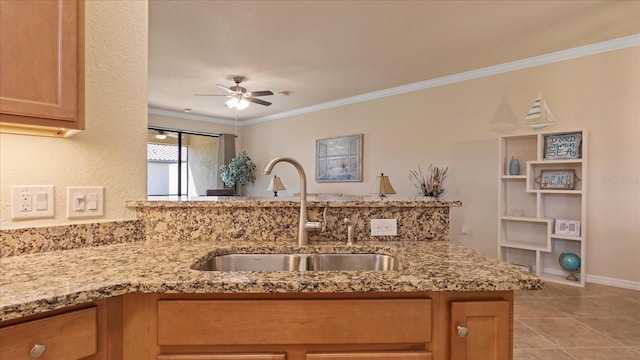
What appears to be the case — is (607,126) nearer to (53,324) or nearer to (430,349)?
(430,349)

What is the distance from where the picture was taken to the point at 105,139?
137 cm

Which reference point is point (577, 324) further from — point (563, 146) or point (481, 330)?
point (481, 330)

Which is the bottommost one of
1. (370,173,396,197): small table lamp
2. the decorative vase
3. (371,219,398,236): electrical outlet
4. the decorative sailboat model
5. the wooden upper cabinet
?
(371,219,398,236): electrical outlet

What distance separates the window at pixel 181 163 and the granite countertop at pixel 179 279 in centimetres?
637

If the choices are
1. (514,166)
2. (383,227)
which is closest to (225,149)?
(514,166)

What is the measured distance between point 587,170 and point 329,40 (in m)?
3.07

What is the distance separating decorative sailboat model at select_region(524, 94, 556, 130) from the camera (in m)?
3.60

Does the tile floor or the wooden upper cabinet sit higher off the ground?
the wooden upper cabinet

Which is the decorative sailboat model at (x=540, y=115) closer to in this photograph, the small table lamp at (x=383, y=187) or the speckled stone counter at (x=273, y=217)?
the small table lamp at (x=383, y=187)

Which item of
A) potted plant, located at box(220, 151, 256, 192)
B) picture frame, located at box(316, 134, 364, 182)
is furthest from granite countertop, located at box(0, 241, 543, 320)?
potted plant, located at box(220, 151, 256, 192)

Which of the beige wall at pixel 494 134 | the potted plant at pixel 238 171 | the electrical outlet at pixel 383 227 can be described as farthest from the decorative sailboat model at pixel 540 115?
the potted plant at pixel 238 171

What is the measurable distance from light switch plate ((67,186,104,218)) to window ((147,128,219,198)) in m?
6.03

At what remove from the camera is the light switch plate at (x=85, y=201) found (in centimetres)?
128

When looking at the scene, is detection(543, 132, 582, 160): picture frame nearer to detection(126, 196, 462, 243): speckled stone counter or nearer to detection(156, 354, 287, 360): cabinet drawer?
detection(126, 196, 462, 243): speckled stone counter
